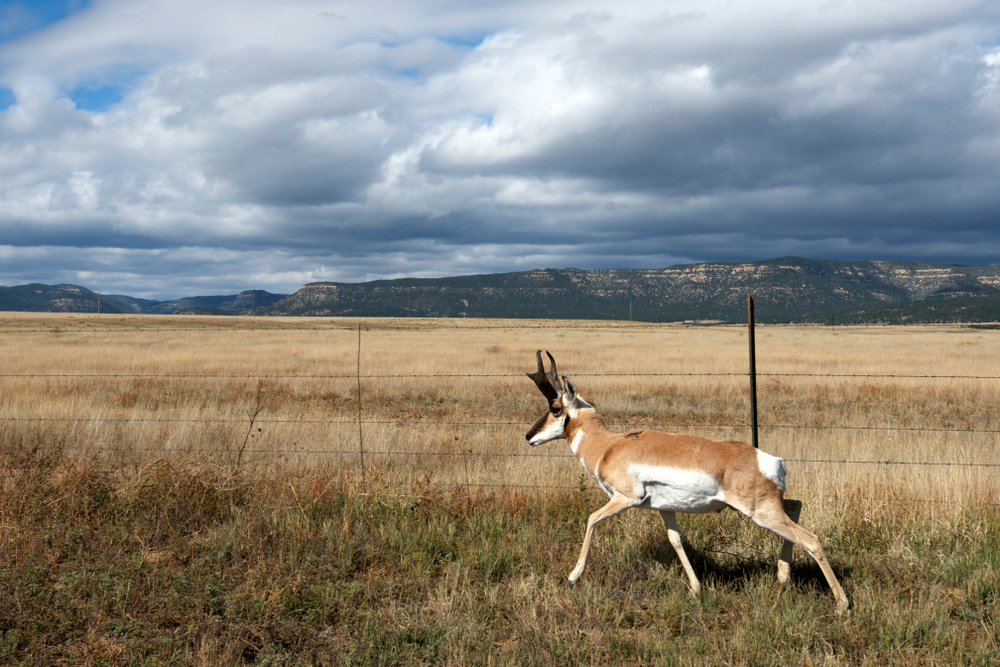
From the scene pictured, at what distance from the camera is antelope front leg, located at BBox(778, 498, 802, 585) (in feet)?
16.8

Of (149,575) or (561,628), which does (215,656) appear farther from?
(561,628)

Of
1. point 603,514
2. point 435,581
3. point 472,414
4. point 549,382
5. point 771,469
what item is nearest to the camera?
point 771,469

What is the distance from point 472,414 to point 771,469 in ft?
37.2

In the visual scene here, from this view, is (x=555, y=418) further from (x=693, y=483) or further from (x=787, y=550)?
(x=787, y=550)

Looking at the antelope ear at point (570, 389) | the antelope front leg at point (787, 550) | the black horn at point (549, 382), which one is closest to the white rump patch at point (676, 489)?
the antelope front leg at point (787, 550)

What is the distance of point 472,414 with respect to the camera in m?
15.7

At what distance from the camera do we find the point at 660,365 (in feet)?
95.9

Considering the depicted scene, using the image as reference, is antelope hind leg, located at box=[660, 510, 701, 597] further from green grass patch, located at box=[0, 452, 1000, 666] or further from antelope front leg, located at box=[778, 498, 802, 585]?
antelope front leg, located at box=[778, 498, 802, 585]

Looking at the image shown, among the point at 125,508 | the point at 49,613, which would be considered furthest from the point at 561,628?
the point at 125,508

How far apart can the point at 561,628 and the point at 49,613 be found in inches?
143

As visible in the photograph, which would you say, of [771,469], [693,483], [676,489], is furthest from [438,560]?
[771,469]

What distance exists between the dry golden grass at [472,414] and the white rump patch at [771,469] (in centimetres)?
256

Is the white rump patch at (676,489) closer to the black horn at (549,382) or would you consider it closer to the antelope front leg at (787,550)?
the antelope front leg at (787,550)

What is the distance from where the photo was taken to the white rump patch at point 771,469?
15.5 ft
